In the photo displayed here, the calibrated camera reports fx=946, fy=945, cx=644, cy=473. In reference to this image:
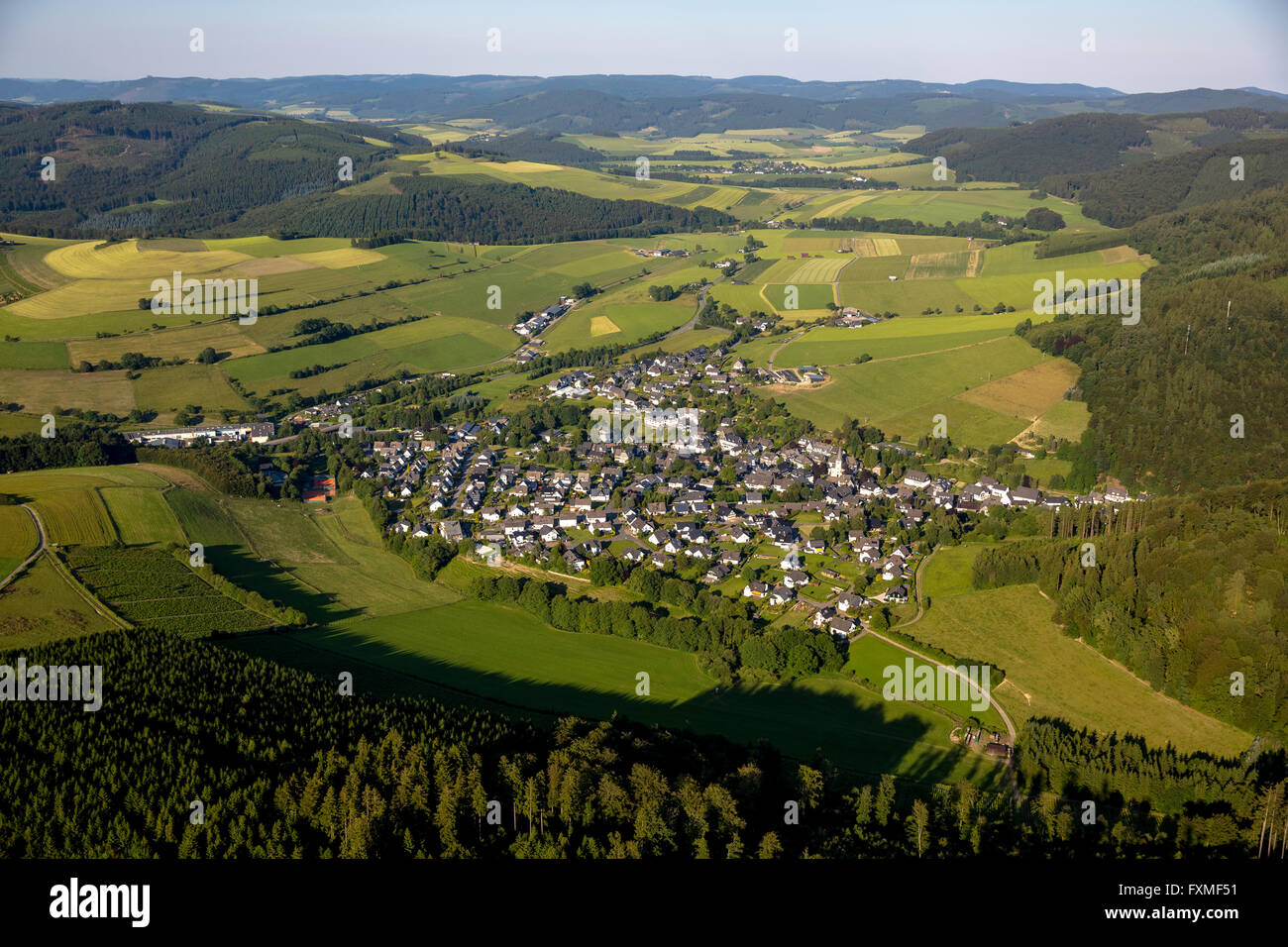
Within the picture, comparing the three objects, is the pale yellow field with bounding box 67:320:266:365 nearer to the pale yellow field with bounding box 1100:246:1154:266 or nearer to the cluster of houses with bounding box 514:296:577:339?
the cluster of houses with bounding box 514:296:577:339

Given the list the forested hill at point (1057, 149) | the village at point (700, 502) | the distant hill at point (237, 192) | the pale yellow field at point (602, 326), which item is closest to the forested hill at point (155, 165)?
the distant hill at point (237, 192)

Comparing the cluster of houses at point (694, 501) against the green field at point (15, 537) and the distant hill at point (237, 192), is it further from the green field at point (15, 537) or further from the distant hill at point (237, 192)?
the distant hill at point (237, 192)

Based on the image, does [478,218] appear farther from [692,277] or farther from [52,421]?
[52,421]

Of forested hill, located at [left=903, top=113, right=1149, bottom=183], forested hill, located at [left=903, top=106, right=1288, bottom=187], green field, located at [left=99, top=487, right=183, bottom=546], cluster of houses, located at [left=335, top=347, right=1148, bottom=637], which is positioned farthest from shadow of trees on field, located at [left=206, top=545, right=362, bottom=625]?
forested hill, located at [left=903, top=113, right=1149, bottom=183]

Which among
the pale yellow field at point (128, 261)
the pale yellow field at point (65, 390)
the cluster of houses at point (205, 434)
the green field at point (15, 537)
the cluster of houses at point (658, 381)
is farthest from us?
the pale yellow field at point (128, 261)

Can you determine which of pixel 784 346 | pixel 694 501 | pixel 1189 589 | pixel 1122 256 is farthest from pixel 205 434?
pixel 1122 256
